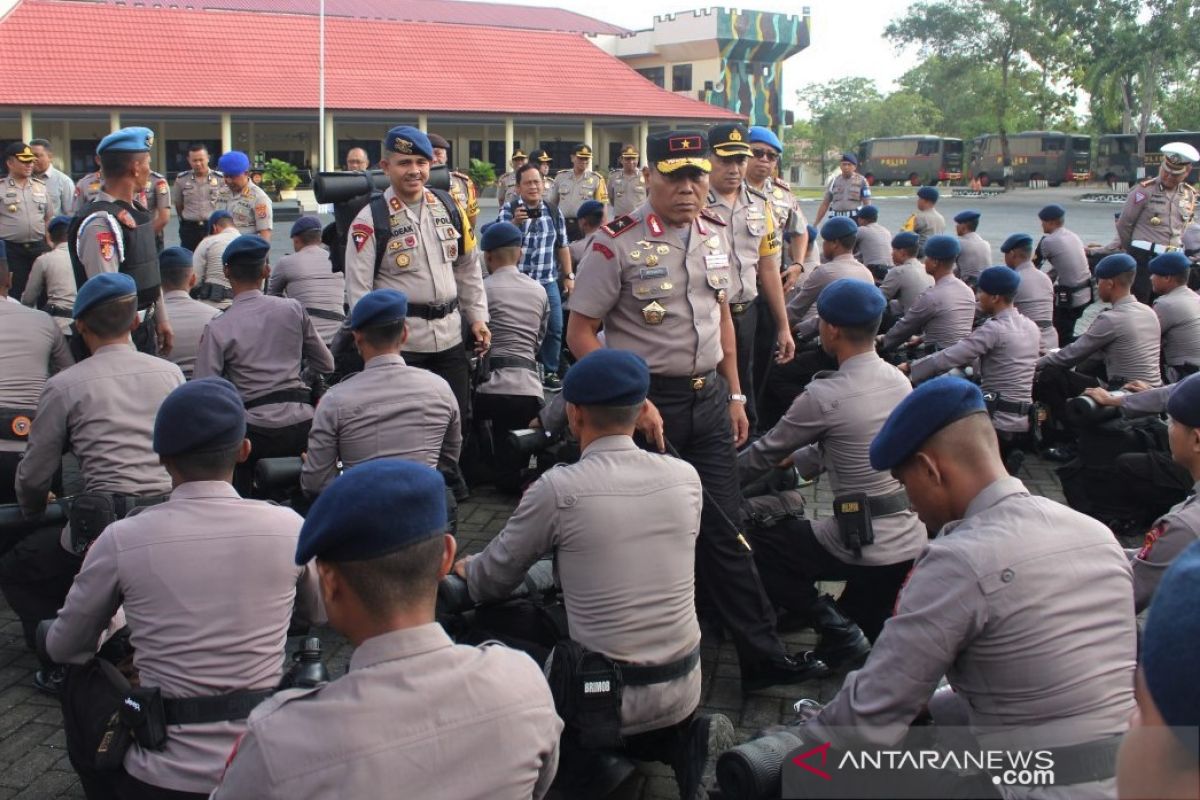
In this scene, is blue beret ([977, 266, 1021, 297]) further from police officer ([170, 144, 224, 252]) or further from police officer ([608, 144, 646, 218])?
police officer ([170, 144, 224, 252])

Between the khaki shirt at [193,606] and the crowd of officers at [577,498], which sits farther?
the khaki shirt at [193,606]

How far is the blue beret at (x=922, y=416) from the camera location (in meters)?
2.47

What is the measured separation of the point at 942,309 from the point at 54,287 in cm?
617

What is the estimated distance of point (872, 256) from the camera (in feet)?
36.7

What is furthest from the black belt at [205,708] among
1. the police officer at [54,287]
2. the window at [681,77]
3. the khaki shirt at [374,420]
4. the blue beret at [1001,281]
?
the window at [681,77]

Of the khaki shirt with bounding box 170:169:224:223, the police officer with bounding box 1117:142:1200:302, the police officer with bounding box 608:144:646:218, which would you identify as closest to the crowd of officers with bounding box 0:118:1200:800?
the police officer with bounding box 1117:142:1200:302

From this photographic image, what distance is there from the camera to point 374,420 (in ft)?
15.0

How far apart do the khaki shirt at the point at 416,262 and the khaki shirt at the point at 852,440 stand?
2002 mm

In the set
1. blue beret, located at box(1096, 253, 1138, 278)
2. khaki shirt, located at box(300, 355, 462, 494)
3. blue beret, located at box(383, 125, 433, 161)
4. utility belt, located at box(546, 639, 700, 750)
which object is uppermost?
blue beret, located at box(383, 125, 433, 161)

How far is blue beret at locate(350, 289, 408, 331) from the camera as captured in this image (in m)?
4.58

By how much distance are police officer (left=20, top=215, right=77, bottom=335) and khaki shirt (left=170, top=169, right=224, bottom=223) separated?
339cm

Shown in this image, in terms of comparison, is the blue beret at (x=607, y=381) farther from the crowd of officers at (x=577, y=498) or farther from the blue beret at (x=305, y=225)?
the blue beret at (x=305, y=225)

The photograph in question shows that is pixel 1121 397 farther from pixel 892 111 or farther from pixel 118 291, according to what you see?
pixel 892 111

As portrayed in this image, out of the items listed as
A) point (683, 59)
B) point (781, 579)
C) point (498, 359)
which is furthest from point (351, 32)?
point (781, 579)
